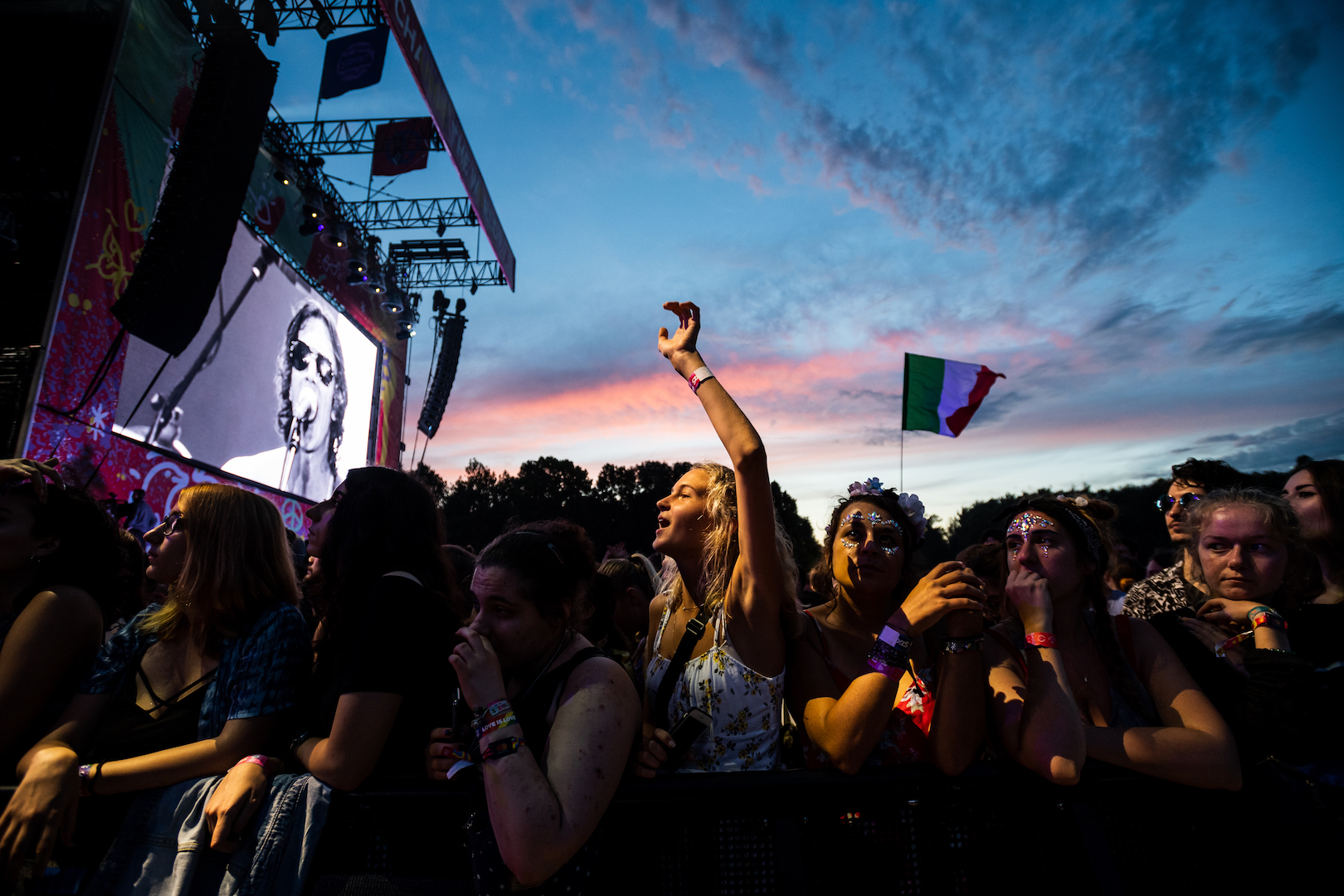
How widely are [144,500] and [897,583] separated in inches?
438

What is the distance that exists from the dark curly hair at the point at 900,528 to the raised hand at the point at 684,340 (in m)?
0.85

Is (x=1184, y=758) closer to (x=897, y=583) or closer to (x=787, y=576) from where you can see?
(x=897, y=583)

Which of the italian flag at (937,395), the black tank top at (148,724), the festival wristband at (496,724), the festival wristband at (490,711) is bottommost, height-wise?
the black tank top at (148,724)

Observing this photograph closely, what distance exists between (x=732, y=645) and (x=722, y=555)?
13.5 inches

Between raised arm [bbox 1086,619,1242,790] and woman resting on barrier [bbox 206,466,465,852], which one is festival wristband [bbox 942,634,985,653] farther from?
woman resting on barrier [bbox 206,466,465,852]

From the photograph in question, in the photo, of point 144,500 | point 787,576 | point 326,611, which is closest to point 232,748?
point 326,611

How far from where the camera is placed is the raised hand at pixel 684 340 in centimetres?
218

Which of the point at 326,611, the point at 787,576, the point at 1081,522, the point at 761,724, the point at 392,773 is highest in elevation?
the point at 1081,522

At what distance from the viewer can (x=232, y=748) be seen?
1.91 metres

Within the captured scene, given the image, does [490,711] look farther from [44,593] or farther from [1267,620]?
[1267,620]

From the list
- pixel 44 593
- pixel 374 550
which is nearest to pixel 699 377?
pixel 374 550

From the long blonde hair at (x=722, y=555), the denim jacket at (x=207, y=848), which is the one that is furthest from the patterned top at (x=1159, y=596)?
the denim jacket at (x=207, y=848)

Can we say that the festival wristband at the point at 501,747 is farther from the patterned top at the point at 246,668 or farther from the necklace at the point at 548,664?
the patterned top at the point at 246,668

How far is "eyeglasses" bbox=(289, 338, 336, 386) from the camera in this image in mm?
13836
